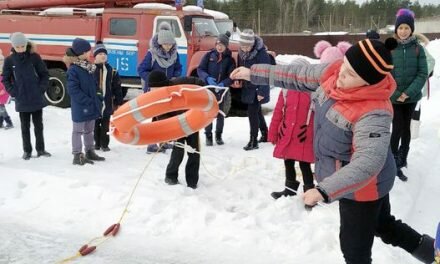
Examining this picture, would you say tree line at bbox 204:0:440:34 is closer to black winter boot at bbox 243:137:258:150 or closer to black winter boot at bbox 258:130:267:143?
black winter boot at bbox 258:130:267:143

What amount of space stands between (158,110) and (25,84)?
3.10 meters

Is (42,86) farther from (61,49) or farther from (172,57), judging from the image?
(61,49)

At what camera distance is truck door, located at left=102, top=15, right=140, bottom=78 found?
34.4 ft

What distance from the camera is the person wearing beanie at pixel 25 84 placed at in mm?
6152

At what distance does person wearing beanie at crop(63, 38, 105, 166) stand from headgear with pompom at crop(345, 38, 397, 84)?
4.13m

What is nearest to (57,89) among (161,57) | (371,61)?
(161,57)

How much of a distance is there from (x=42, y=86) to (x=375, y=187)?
16.0 ft

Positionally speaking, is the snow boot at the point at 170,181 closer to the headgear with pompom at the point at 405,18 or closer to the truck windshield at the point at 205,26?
the headgear with pompom at the point at 405,18

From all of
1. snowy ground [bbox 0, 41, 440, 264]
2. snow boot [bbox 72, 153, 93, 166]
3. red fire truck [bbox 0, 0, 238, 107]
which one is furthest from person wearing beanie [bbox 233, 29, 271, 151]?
red fire truck [bbox 0, 0, 238, 107]

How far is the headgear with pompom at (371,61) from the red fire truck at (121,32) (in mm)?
7266

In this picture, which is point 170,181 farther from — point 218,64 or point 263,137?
point 263,137

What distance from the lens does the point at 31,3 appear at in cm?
1268

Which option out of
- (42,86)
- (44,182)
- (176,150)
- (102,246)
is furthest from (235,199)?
(42,86)

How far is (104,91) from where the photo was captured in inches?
262
